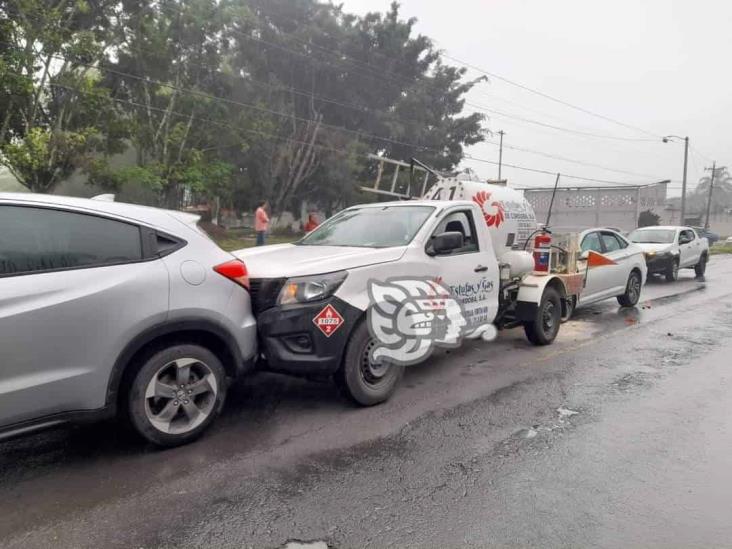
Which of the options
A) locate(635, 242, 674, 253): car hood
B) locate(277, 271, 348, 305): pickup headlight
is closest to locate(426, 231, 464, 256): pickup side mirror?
locate(277, 271, 348, 305): pickup headlight

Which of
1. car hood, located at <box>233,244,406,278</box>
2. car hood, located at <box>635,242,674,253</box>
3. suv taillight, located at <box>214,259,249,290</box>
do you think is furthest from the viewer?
car hood, located at <box>635,242,674,253</box>

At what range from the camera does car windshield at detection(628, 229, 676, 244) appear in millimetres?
14438

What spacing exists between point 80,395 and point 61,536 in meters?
0.79

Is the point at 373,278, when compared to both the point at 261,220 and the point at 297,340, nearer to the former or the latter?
the point at 297,340

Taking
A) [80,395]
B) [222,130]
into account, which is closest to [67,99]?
[222,130]

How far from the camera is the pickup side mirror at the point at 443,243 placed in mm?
4820

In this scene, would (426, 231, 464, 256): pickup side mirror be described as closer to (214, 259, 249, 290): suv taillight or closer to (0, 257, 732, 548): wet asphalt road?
(0, 257, 732, 548): wet asphalt road

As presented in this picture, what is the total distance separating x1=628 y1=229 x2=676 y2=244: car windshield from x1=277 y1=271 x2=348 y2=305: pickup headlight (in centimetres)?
1351

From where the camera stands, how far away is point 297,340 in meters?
3.96

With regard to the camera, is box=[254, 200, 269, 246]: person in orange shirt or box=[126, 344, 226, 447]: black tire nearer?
box=[126, 344, 226, 447]: black tire

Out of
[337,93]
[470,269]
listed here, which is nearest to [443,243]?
[470,269]

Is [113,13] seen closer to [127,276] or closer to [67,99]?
[67,99]

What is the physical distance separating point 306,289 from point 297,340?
0.40 meters

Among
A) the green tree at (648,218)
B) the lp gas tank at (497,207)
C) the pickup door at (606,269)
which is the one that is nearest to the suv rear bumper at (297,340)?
the lp gas tank at (497,207)
